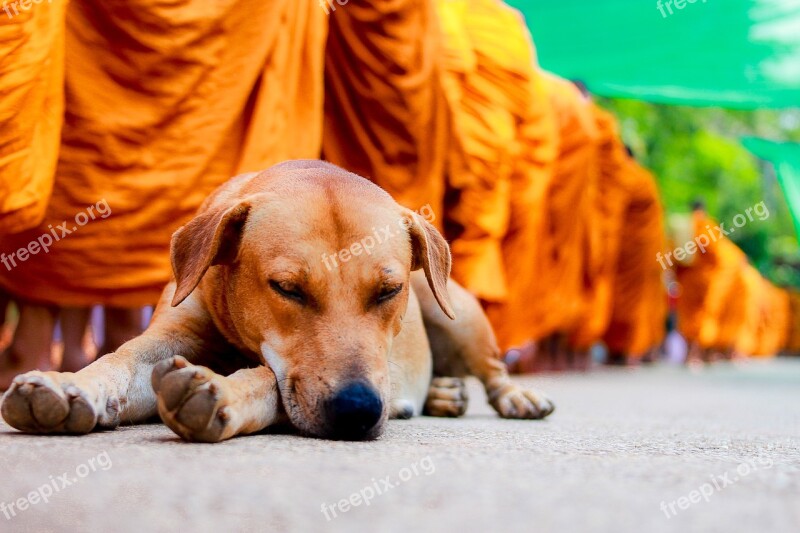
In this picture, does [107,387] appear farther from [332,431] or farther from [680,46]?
[680,46]

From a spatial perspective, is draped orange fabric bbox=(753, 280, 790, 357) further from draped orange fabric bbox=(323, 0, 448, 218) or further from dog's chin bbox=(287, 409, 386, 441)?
dog's chin bbox=(287, 409, 386, 441)

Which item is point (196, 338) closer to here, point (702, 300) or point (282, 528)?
point (282, 528)

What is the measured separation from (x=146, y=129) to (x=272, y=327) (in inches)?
82.2

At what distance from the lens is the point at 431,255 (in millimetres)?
2742

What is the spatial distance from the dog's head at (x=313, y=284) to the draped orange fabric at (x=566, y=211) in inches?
253

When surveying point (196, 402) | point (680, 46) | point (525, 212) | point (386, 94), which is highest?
point (680, 46)

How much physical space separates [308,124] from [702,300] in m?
13.9

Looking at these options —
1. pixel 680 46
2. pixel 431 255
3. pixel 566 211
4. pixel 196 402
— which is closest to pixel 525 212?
pixel 566 211

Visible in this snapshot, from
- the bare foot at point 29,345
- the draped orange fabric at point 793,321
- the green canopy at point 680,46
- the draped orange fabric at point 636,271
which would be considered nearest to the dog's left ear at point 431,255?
the bare foot at point 29,345

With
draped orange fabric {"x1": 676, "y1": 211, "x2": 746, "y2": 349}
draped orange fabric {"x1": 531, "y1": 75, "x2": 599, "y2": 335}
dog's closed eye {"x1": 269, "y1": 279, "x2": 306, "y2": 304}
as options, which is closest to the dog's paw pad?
dog's closed eye {"x1": 269, "y1": 279, "x2": 306, "y2": 304}

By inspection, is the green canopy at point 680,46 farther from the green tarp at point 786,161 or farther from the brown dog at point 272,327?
the brown dog at point 272,327

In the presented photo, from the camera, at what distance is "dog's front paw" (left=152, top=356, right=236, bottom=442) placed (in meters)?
1.93

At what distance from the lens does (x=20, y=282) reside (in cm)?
403

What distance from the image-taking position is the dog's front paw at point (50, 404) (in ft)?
6.53
